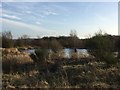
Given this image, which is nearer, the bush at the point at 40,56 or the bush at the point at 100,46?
the bush at the point at 100,46

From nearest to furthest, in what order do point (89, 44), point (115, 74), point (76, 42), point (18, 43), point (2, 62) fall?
point (115, 74) → point (2, 62) → point (89, 44) → point (76, 42) → point (18, 43)

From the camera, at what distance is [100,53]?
1680 cm

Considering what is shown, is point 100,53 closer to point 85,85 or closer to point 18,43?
point 85,85

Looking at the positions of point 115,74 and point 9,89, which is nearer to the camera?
point 9,89

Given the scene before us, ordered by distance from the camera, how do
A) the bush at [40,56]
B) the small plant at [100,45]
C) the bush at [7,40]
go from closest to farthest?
1. the small plant at [100,45]
2. the bush at [40,56]
3. the bush at [7,40]

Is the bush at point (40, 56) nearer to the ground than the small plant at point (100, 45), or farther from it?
nearer to the ground

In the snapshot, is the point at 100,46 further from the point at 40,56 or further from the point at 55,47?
the point at 55,47

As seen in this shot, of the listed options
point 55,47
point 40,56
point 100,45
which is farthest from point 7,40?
point 100,45

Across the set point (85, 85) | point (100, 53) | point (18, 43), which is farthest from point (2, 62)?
point (18, 43)

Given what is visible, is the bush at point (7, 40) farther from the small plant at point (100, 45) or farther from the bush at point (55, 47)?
the small plant at point (100, 45)

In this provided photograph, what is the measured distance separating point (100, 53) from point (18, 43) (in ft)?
70.8

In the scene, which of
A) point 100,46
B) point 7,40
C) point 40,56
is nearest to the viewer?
point 100,46

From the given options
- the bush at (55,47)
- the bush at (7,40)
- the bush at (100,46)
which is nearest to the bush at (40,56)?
the bush at (100,46)

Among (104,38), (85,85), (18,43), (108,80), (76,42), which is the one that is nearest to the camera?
(85,85)
